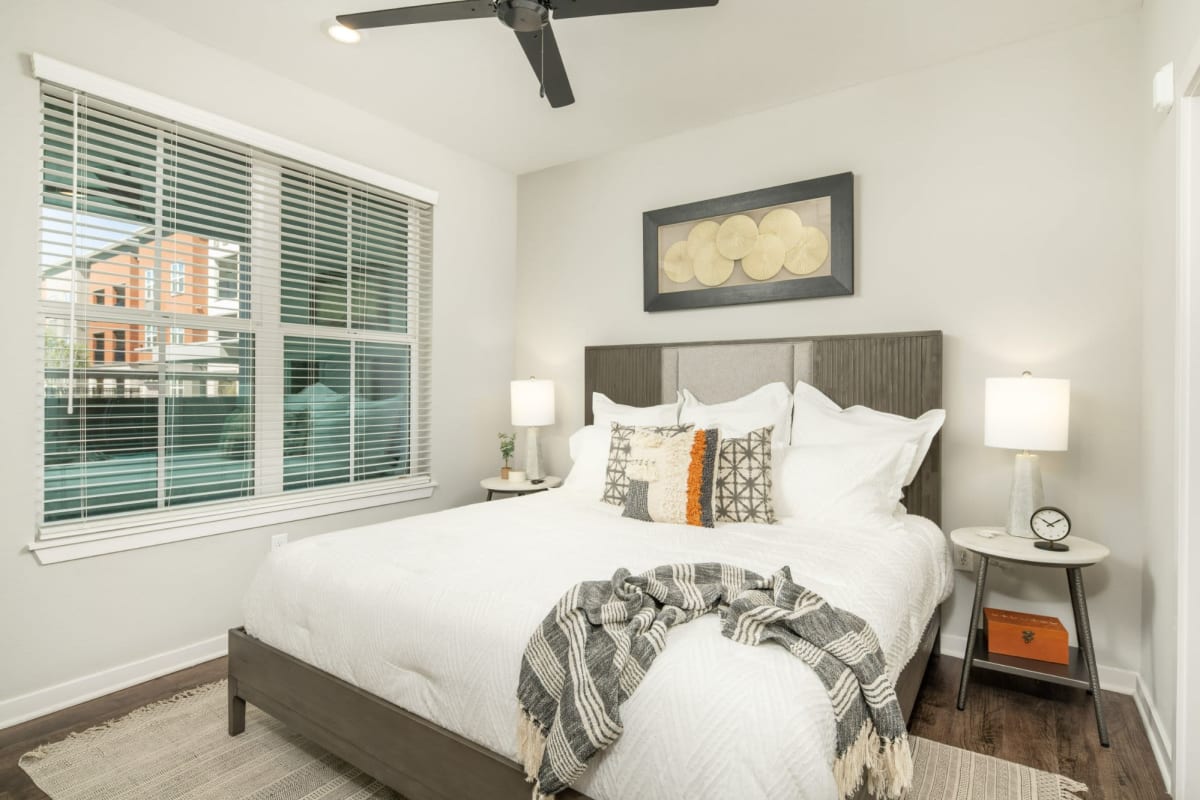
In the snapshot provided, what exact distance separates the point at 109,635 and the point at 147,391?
97 cm

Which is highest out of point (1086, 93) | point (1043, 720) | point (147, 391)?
point (1086, 93)

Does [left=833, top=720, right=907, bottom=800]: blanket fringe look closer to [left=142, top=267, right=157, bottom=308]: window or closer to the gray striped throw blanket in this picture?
the gray striped throw blanket

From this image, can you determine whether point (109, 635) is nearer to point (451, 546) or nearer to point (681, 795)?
point (451, 546)

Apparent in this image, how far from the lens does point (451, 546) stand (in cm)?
202

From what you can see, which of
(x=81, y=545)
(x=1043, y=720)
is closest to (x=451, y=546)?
(x=81, y=545)

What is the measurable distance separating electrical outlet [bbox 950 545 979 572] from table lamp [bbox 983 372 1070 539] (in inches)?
14.2

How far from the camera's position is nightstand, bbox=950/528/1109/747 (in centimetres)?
213

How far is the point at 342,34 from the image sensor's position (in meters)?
2.60

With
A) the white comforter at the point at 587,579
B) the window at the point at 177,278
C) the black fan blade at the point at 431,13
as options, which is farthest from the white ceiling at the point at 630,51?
the white comforter at the point at 587,579

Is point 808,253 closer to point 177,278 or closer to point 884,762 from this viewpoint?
point 884,762

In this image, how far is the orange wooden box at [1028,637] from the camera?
2.32 m

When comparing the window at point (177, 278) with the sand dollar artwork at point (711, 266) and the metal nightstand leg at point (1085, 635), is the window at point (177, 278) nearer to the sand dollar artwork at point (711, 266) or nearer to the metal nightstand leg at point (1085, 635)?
the sand dollar artwork at point (711, 266)

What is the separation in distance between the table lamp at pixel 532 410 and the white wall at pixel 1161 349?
2.81 metres

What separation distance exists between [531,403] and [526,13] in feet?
7.33
